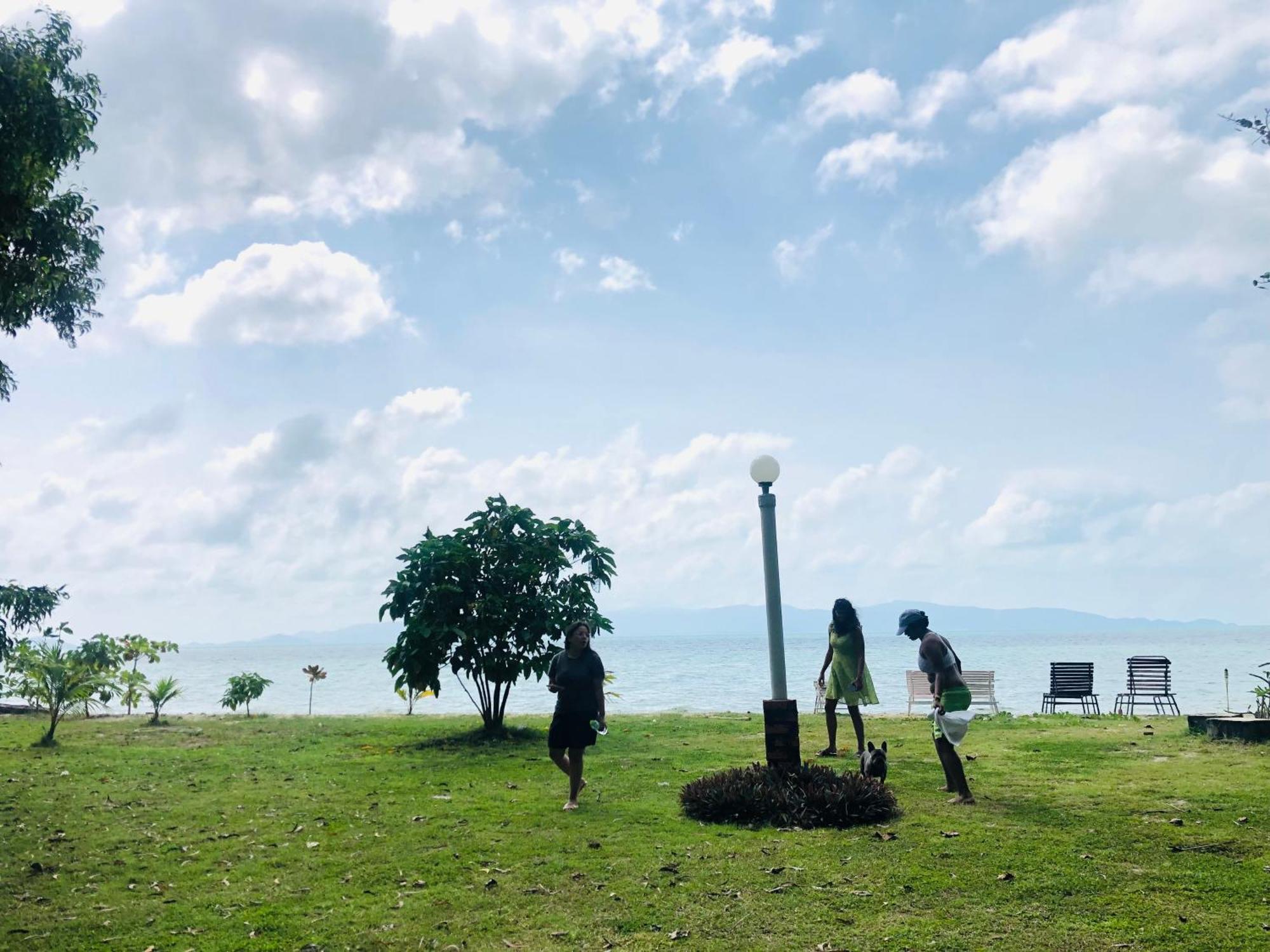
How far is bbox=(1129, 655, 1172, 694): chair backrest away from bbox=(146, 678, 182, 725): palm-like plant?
22090 millimetres

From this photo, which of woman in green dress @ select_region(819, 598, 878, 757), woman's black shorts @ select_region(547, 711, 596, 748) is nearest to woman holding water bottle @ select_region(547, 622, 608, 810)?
woman's black shorts @ select_region(547, 711, 596, 748)

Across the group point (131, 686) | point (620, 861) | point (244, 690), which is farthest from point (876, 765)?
point (244, 690)

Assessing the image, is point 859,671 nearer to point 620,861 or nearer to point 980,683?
point 620,861

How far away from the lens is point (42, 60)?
11.0m

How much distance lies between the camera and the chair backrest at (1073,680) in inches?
912

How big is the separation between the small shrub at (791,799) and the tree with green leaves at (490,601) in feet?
21.6

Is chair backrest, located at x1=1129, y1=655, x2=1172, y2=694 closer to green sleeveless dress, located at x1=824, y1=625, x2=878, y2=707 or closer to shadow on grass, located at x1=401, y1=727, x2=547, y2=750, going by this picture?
green sleeveless dress, located at x1=824, y1=625, x2=878, y2=707

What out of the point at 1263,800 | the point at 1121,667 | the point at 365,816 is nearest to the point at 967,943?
the point at 1263,800

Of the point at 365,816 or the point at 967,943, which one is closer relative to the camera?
the point at 967,943

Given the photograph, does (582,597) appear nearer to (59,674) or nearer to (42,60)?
(59,674)

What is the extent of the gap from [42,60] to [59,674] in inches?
394

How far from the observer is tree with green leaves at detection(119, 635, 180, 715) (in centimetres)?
1764

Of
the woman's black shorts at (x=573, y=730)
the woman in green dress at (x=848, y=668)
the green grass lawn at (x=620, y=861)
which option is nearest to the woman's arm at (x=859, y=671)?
the woman in green dress at (x=848, y=668)

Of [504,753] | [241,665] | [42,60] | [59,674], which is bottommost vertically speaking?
[241,665]
